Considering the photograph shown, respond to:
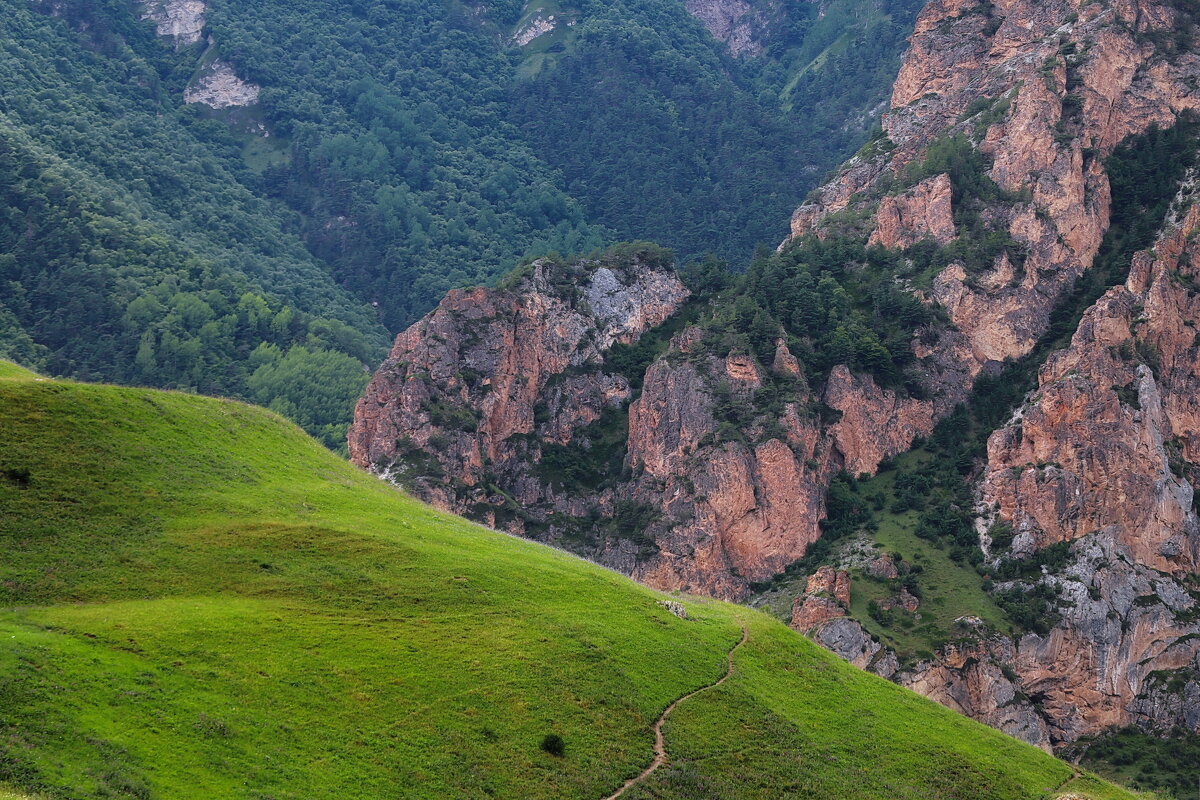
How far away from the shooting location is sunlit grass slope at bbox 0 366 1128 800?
53531 millimetres

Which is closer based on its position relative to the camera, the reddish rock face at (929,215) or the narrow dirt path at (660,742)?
the narrow dirt path at (660,742)

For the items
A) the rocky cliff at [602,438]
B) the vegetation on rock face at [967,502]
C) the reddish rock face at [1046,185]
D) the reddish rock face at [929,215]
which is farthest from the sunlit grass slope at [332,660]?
the reddish rock face at [929,215]

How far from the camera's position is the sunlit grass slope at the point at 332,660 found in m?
53.5

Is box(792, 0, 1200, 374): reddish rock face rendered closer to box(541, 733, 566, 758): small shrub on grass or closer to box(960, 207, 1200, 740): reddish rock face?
box(960, 207, 1200, 740): reddish rock face

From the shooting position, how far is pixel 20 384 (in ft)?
241

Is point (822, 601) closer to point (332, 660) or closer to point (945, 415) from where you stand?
point (945, 415)

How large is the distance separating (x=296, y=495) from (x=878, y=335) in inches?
4861

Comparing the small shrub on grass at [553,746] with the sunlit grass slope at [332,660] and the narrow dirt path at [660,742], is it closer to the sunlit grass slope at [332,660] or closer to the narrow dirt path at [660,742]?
the sunlit grass slope at [332,660]

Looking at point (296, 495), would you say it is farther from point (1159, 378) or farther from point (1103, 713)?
point (1159, 378)

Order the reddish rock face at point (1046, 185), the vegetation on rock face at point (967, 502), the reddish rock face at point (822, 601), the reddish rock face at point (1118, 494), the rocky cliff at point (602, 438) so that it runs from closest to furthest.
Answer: the reddish rock face at point (822, 601), the reddish rock face at point (1118, 494), the vegetation on rock face at point (967, 502), the rocky cliff at point (602, 438), the reddish rock face at point (1046, 185)

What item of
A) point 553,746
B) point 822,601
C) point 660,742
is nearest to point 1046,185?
point 822,601

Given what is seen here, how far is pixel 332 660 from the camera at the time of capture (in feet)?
205

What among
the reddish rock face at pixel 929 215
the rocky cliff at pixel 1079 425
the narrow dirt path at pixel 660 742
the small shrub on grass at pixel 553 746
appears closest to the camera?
the small shrub on grass at pixel 553 746

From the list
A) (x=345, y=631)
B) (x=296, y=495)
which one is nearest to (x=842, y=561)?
(x=296, y=495)
